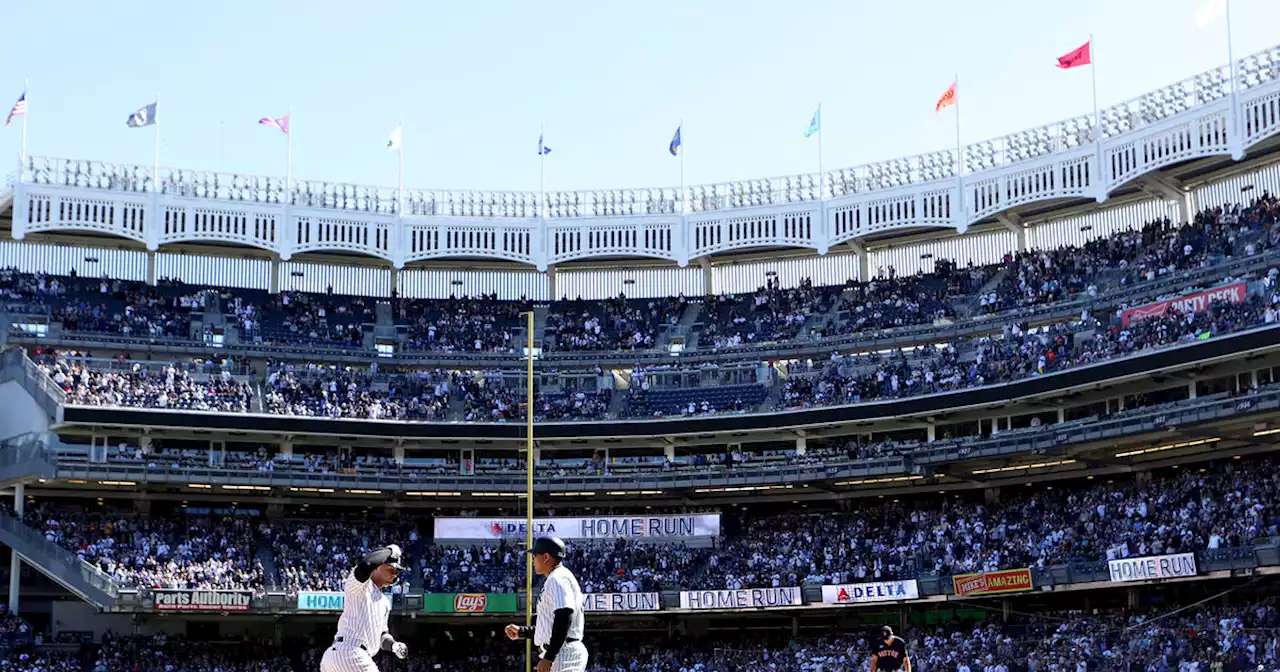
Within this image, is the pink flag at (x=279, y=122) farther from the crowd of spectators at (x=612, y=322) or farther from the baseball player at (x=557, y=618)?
the baseball player at (x=557, y=618)

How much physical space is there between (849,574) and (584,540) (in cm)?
1114

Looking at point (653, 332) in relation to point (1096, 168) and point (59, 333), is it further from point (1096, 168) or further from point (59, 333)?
point (59, 333)

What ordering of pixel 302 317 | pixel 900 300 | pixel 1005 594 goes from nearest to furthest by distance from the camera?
1. pixel 1005 594
2. pixel 900 300
3. pixel 302 317

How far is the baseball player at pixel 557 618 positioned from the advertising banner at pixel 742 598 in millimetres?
41806

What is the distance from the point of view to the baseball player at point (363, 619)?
13938 mm

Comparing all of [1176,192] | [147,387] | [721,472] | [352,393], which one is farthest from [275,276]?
[1176,192]

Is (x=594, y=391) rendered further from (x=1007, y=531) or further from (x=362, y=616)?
(x=362, y=616)

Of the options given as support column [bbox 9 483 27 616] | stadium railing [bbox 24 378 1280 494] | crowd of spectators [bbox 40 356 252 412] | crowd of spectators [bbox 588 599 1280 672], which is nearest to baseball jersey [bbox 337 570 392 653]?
crowd of spectators [bbox 588 599 1280 672]

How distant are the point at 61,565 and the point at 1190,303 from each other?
4112cm

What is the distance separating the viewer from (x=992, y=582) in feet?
167

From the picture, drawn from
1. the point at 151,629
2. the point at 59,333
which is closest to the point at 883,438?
Result: the point at 151,629

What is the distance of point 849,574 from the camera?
5456 centimetres

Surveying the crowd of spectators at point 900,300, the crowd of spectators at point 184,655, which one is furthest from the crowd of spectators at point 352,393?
the crowd of spectators at point 900,300

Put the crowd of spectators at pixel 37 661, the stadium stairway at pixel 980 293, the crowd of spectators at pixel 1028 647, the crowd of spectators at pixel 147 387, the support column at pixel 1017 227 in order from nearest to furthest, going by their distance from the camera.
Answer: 1. the crowd of spectators at pixel 1028 647
2. the crowd of spectators at pixel 37 661
3. the crowd of spectators at pixel 147 387
4. the stadium stairway at pixel 980 293
5. the support column at pixel 1017 227
